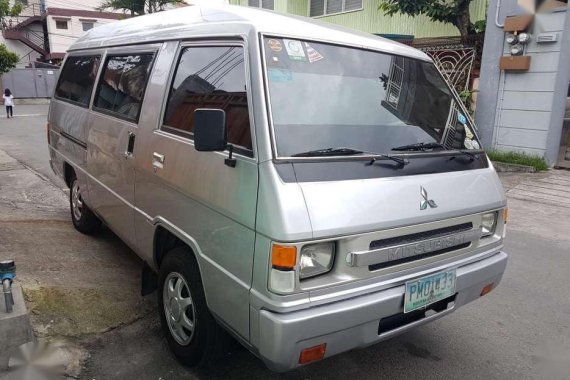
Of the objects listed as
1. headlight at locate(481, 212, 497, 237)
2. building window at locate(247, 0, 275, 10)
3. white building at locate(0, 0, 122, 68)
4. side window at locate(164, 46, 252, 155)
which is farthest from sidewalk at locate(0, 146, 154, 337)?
white building at locate(0, 0, 122, 68)

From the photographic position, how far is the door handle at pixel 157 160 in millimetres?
3023

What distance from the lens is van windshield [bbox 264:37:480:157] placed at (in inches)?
98.2

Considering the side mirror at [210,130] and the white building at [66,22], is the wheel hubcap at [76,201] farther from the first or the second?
the white building at [66,22]

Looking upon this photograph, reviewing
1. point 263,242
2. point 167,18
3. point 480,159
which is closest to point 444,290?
point 480,159

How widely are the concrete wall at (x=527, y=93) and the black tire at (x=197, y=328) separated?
893 cm

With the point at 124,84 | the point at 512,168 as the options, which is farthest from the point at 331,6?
the point at 124,84

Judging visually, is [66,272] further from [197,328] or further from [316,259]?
[316,259]

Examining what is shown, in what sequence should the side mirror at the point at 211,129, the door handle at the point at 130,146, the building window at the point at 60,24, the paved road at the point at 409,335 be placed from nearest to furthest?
the side mirror at the point at 211,129, the paved road at the point at 409,335, the door handle at the point at 130,146, the building window at the point at 60,24

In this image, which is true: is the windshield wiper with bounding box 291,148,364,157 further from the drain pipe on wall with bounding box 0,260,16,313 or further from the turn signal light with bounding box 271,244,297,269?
the drain pipe on wall with bounding box 0,260,16,313

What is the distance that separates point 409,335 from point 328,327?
1.43 metres

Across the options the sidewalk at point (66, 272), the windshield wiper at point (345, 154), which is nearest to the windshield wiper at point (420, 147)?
the windshield wiper at point (345, 154)

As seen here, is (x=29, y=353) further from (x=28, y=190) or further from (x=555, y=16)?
(x=555, y=16)

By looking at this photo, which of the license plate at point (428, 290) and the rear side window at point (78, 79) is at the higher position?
the rear side window at point (78, 79)

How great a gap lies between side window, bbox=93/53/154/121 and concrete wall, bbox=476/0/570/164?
845 cm
